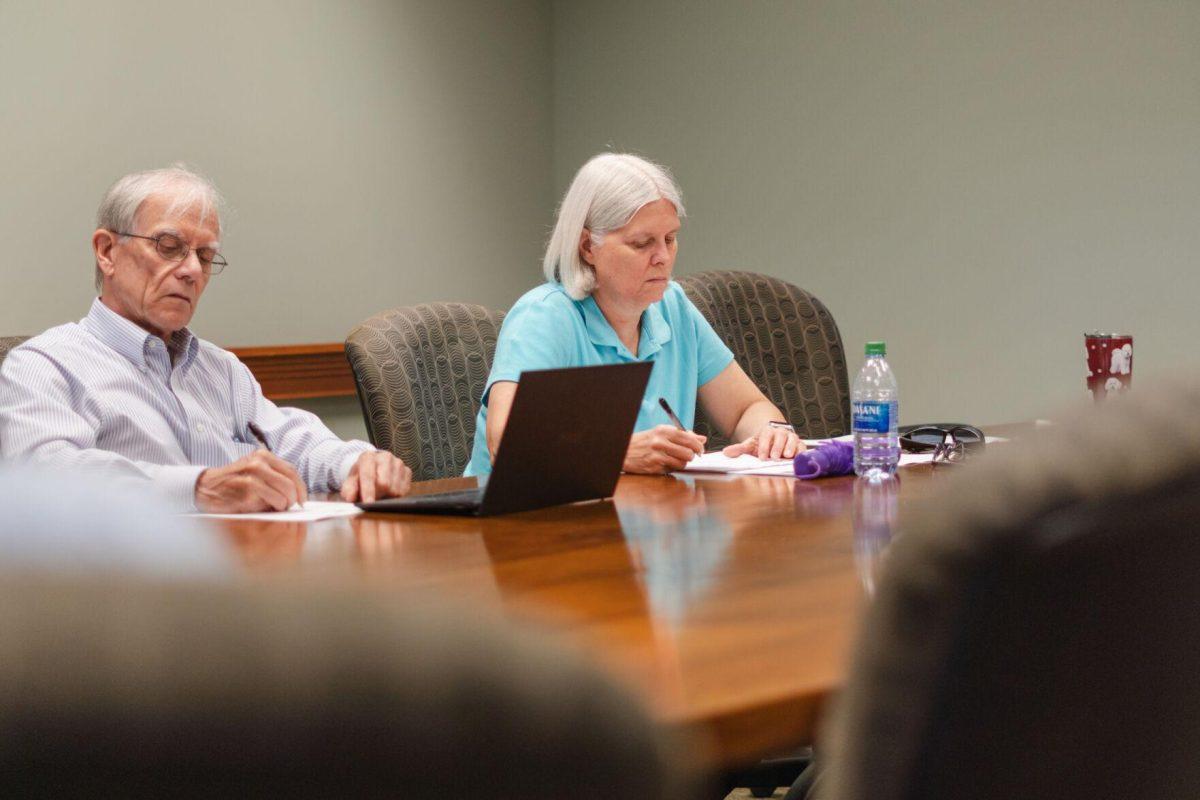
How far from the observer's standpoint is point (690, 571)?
1.21 meters

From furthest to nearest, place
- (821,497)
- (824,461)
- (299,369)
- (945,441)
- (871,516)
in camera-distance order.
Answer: (299,369), (945,441), (824,461), (821,497), (871,516)

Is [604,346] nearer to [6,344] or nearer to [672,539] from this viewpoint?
[6,344]

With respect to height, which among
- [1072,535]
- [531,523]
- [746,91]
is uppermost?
[746,91]

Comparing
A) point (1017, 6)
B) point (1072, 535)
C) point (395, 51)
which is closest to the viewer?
point (1072, 535)

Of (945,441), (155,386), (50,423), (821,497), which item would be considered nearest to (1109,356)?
(945,441)

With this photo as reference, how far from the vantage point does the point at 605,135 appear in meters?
5.43

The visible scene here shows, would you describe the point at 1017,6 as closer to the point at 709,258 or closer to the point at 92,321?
the point at 709,258

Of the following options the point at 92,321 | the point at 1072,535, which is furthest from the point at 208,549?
the point at 92,321

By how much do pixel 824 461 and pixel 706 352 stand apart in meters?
0.96

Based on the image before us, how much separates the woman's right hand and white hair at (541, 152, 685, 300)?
0.66m

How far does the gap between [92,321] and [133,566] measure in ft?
7.15

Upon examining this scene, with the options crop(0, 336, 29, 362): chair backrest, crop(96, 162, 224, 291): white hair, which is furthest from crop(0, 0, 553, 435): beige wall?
crop(96, 162, 224, 291): white hair

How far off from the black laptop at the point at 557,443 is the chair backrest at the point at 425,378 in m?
0.77

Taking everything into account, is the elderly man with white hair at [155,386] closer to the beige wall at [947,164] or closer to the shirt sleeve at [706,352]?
the shirt sleeve at [706,352]
